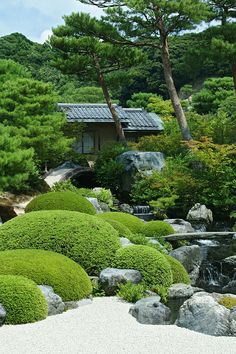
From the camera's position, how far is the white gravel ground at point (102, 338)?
18.6 ft

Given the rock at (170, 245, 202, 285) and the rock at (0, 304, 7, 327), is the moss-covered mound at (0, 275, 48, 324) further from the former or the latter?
the rock at (170, 245, 202, 285)

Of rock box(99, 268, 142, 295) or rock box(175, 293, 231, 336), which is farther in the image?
rock box(99, 268, 142, 295)

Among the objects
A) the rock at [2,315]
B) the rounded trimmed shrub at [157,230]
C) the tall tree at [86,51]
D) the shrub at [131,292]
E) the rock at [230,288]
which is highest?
the tall tree at [86,51]

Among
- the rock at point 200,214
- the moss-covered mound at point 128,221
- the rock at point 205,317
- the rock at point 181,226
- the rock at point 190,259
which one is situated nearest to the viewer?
the rock at point 205,317

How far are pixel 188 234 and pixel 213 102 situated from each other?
2341 cm

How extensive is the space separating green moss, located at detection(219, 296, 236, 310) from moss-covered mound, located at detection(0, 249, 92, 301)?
2022 mm

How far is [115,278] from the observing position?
28.0 ft

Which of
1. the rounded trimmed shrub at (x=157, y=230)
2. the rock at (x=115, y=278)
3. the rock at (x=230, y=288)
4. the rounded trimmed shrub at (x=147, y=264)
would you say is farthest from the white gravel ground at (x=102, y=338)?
the rounded trimmed shrub at (x=157, y=230)

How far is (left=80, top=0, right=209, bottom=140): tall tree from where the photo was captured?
19906mm

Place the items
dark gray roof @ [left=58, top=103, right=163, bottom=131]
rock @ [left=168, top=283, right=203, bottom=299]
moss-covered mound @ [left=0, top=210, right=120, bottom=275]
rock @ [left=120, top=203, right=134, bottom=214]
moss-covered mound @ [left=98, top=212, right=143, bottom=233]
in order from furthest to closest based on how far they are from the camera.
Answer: dark gray roof @ [left=58, top=103, right=163, bottom=131]
rock @ [left=120, top=203, right=134, bottom=214]
moss-covered mound @ [left=98, top=212, right=143, bottom=233]
moss-covered mound @ [left=0, top=210, right=120, bottom=275]
rock @ [left=168, top=283, right=203, bottom=299]

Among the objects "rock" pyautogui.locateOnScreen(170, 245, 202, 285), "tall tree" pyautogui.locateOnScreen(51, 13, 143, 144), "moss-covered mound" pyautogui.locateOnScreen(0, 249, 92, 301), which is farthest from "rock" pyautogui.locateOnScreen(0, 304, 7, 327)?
"tall tree" pyautogui.locateOnScreen(51, 13, 143, 144)

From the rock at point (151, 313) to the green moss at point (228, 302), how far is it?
86 cm

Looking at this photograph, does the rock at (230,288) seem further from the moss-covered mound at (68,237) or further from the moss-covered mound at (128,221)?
the moss-covered mound at (128,221)

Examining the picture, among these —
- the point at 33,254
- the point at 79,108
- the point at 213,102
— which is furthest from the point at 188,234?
the point at 213,102
